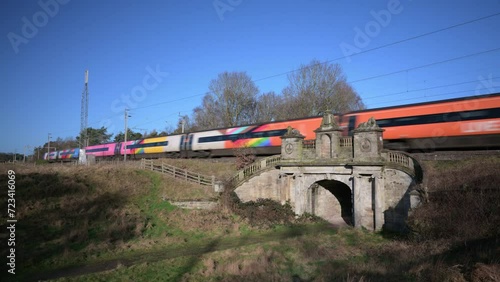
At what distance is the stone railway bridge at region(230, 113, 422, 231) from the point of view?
18.6 m

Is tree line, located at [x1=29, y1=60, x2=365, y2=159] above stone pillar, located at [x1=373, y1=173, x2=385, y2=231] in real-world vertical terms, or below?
above

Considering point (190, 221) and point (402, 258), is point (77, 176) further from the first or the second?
point (402, 258)

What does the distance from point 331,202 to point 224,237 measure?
1082 cm

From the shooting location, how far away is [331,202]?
25312 millimetres

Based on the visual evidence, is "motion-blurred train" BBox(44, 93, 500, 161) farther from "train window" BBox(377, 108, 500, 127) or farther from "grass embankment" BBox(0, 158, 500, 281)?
"grass embankment" BBox(0, 158, 500, 281)

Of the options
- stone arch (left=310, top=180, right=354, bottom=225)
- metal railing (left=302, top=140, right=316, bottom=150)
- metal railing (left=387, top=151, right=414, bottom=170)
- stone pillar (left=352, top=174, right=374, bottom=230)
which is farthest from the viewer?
stone arch (left=310, top=180, right=354, bottom=225)

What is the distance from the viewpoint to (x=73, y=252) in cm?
1396

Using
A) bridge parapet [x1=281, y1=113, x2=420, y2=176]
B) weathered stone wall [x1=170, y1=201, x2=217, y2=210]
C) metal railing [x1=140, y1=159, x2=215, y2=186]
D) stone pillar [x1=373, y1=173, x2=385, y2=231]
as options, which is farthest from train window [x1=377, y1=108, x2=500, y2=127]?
A: metal railing [x1=140, y1=159, x2=215, y2=186]

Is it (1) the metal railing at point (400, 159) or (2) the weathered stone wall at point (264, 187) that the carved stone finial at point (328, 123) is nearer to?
(1) the metal railing at point (400, 159)

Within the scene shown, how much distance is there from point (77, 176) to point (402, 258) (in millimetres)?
→ 20364

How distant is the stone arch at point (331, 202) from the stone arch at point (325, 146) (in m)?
2.71

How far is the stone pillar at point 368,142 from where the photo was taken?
19219mm

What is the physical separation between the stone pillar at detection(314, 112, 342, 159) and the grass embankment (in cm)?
506

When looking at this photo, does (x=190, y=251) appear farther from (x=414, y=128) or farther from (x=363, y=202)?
(x=414, y=128)
